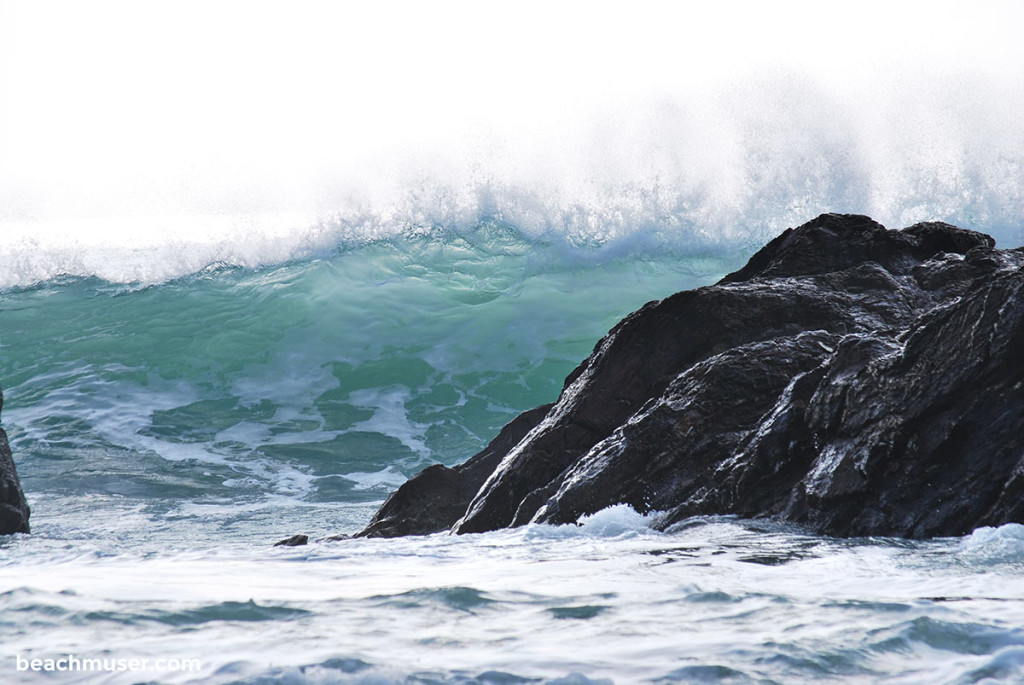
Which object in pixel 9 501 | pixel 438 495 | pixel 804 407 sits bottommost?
pixel 438 495

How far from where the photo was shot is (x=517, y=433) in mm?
6844

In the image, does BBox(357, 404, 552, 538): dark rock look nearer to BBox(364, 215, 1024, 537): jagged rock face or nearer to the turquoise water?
BBox(364, 215, 1024, 537): jagged rock face

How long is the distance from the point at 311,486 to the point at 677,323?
6.04m

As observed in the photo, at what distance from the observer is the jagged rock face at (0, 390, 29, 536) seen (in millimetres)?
6441

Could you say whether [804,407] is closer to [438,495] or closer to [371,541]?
[371,541]

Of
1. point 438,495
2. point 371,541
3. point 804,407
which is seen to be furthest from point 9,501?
point 804,407

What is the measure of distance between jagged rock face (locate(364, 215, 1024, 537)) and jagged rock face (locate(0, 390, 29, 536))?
2660 millimetres

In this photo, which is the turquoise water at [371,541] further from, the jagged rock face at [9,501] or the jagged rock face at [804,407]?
the jagged rock face at [9,501]

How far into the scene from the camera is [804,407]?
14.0 ft

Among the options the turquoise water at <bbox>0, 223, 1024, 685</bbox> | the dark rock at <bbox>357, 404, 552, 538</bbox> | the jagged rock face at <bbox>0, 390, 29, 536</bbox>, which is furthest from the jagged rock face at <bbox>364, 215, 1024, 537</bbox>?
the jagged rock face at <bbox>0, 390, 29, 536</bbox>

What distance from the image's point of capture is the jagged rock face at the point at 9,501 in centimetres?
644

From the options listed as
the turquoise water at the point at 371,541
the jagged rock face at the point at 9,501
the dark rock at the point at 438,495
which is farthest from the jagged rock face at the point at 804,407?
the jagged rock face at the point at 9,501

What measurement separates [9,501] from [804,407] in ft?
18.1

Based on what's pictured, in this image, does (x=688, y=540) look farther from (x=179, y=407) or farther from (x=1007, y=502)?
(x=179, y=407)
